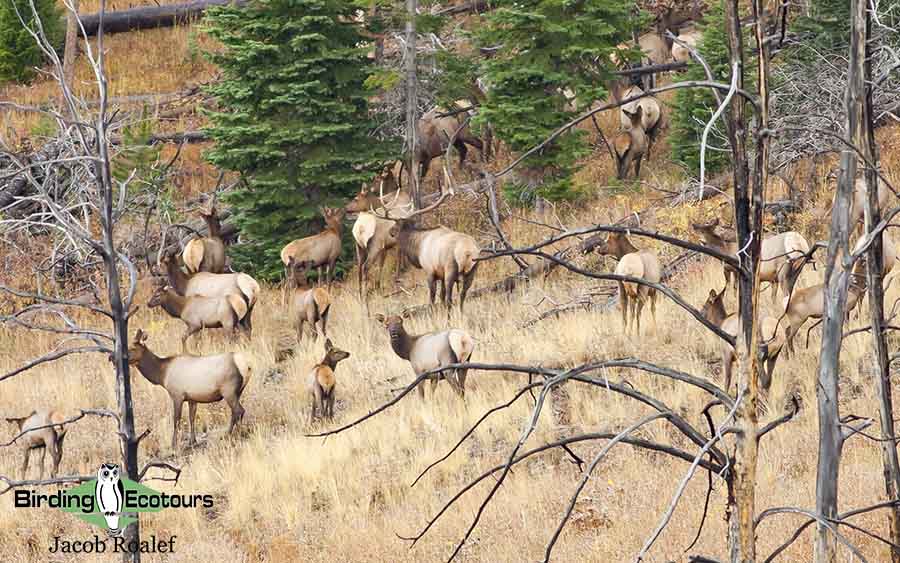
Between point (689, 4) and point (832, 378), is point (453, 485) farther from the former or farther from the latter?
point (689, 4)

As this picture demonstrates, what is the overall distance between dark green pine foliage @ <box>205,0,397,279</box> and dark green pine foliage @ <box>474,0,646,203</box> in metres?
1.95

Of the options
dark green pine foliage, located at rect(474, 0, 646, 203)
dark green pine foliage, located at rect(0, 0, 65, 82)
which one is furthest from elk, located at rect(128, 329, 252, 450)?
dark green pine foliage, located at rect(0, 0, 65, 82)

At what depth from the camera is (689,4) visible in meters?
24.9

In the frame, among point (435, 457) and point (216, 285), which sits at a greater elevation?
point (216, 285)

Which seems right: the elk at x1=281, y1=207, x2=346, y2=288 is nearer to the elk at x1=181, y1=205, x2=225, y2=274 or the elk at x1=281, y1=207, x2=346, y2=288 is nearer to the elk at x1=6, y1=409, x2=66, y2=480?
the elk at x1=181, y1=205, x2=225, y2=274

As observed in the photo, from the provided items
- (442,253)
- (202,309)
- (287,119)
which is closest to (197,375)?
(202,309)

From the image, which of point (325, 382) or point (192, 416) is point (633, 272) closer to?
point (325, 382)

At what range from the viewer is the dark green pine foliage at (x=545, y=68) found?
1745cm

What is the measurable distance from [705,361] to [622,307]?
4.38 feet

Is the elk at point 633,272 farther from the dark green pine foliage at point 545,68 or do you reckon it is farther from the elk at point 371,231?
the dark green pine foliage at point 545,68

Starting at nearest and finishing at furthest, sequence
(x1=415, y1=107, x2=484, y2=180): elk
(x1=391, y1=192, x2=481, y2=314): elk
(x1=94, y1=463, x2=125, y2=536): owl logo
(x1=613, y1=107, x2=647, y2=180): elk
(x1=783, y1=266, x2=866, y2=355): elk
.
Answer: (x1=94, y1=463, x2=125, y2=536): owl logo
(x1=783, y1=266, x2=866, y2=355): elk
(x1=391, y1=192, x2=481, y2=314): elk
(x1=613, y1=107, x2=647, y2=180): elk
(x1=415, y1=107, x2=484, y2=180): elk

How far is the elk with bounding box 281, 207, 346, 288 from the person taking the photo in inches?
644

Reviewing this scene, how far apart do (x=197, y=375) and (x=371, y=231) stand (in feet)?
16.7

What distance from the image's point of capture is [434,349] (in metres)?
12.0
